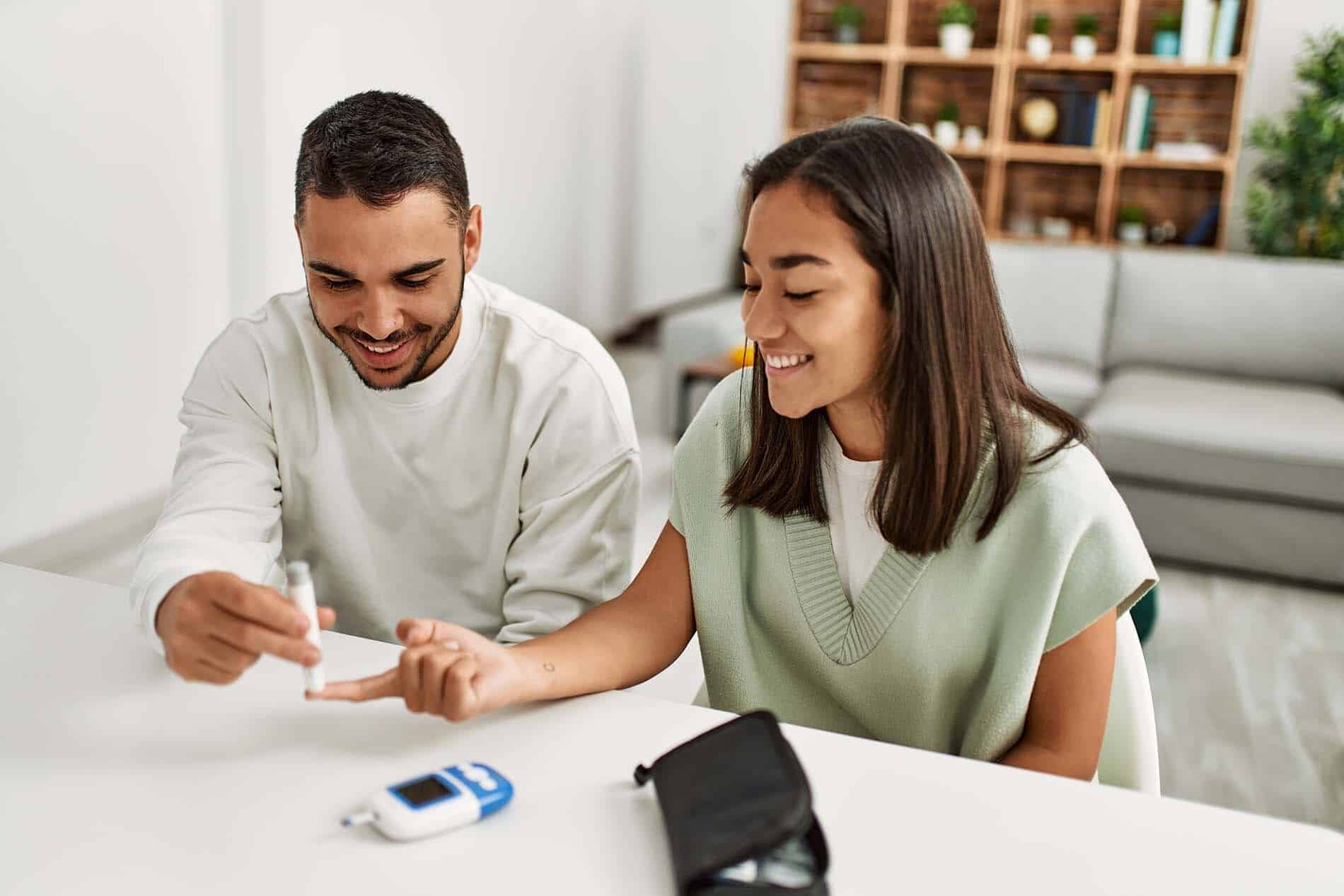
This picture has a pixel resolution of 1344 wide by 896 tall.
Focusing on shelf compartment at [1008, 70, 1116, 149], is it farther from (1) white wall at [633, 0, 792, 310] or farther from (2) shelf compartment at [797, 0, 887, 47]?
(1) white wall at [633, 0, 792, 310]

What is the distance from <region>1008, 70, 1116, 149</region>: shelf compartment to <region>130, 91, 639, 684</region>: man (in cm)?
425

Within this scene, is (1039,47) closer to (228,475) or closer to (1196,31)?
(1196,31)

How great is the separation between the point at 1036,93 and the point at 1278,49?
985 mm

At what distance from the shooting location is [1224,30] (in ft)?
15.5

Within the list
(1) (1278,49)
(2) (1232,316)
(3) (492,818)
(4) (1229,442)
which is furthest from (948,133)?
(3) (492,818)

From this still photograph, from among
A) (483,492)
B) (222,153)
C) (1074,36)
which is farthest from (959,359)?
(1074,36)

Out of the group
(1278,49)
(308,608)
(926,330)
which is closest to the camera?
(308,608)

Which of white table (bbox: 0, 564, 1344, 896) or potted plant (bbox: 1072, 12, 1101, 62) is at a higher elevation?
potted plant (bbox: 1072, 12, 1101, 62)

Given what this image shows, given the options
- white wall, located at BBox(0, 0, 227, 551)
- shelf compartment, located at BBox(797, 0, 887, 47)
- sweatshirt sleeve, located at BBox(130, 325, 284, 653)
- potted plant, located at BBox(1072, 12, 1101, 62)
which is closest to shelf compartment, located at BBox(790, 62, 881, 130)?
shelf compartment, located at BBox(797, 0, 887, 47)

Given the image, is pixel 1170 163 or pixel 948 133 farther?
pixel 948 133

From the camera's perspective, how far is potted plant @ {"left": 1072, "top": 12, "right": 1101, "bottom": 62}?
16.2ft

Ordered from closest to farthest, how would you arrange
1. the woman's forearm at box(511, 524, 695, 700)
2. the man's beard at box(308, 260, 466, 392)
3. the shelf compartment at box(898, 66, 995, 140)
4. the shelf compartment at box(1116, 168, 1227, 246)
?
1. the woman's forearm at box(511, 524, 695, 700)
2. the man's beard at box(308, 260, 466, 392)
3. the shelf compartment at box(1116, 168, 1227, 246)
4. the shelf compartment at box(898, 66, 995, 140)

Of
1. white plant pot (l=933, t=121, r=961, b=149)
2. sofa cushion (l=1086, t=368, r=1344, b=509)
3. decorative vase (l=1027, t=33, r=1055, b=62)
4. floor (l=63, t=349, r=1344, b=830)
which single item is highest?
decorative vase (l=1027, t=33, r=1055, b=62)

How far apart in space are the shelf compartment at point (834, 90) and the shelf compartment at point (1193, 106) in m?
1.20
